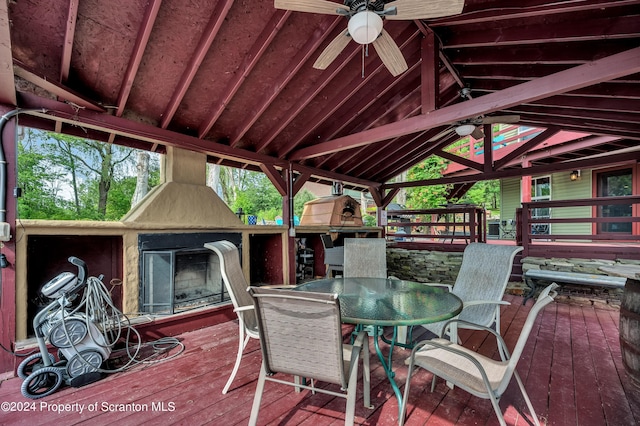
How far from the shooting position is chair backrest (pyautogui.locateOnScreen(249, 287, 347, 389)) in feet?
4.73

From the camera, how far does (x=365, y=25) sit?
207 centimetres

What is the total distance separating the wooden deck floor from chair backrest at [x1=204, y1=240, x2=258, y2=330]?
1.71 ft

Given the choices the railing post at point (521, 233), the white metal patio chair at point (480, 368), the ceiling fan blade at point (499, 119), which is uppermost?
the ceiling fan blade at point (499, 119)

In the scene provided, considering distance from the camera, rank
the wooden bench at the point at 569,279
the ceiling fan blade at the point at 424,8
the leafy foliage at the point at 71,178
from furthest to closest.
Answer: the leafy foliage at the point at 71,178 < the wooden bench at the point at 569,279 < the ceiling fan blade at the point at 424,8

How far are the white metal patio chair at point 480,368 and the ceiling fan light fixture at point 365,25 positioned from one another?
2.06m

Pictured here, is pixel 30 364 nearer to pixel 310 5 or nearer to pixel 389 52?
pixel 310 5

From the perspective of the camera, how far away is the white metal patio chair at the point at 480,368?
1433 mm

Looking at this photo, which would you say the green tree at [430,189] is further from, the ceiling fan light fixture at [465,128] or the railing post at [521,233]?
the ceiling fan light fixture at [465,128]

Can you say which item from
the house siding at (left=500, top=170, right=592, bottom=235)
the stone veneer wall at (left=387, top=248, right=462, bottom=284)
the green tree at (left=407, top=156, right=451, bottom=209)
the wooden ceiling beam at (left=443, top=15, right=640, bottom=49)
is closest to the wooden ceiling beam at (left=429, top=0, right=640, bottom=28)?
the wooden ceiling beam at (left=443, top=15, right=640, bottom=49)

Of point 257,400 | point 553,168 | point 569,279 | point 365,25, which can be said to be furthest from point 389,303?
point 553,168

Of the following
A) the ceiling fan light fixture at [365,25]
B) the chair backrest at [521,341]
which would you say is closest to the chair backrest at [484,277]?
the chair backrest at [521,341]

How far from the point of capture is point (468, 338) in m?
3.21

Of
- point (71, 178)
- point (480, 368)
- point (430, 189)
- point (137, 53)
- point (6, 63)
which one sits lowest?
point (480, 368)

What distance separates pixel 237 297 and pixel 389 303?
4.06 ft
